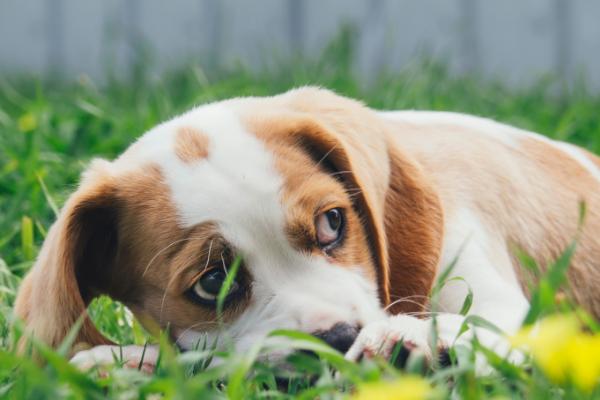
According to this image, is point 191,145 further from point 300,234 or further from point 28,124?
point 28,124

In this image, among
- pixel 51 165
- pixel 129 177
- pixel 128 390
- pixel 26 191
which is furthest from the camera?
pixel 51 165

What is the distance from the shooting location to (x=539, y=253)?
3.97 meters

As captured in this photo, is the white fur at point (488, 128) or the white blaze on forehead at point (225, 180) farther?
the white fur at point (488, 128)

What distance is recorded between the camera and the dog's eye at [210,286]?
315cm

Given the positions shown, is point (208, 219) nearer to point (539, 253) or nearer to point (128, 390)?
point (128, 390)

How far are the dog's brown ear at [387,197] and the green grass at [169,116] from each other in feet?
1.58

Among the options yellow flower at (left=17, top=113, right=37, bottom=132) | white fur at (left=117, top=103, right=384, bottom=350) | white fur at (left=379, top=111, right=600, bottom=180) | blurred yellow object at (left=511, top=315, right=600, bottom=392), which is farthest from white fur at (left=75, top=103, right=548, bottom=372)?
yellow flower at (left=17, top=113, right=37, bottom=132)

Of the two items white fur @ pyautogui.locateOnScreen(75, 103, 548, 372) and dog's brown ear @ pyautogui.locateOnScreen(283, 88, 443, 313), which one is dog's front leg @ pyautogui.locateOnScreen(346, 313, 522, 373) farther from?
dog's brown ear @ pyautogui.locateOnScreen(283, 88, 443, 313)

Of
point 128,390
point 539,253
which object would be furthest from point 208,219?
point 539,253

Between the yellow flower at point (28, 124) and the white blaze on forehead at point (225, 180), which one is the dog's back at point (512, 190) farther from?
the yellow flower at point (28, 124)

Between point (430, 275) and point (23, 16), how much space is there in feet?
24.1

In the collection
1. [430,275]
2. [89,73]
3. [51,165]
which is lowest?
[89,73]

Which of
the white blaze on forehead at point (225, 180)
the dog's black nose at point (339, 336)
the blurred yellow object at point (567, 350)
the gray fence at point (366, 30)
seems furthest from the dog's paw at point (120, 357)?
the gray fence at point (366, 30)

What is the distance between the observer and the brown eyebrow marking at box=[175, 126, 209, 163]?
3.33 m
